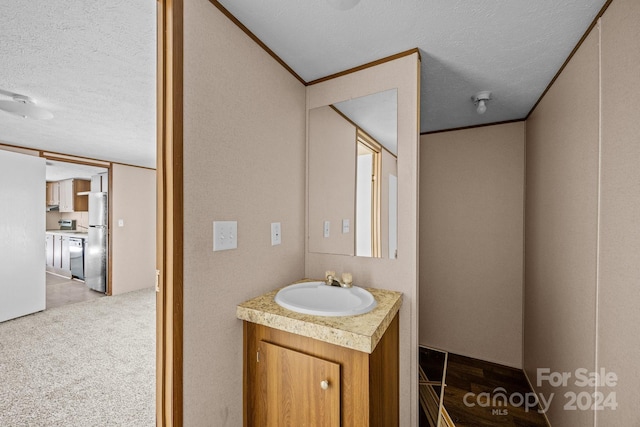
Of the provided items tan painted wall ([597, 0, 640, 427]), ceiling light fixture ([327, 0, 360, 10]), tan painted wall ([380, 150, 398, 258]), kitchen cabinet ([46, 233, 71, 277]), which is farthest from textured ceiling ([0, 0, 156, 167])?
kitchen cabinet ([46, 233, 71, 277])

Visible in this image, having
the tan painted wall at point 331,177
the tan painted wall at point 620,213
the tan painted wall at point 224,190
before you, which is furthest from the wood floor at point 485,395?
the tan painted wall at point 224,190

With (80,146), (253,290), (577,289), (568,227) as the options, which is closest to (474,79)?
(568,227)

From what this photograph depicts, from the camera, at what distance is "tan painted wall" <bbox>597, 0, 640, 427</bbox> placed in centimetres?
96

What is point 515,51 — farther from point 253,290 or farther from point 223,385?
point 223,385

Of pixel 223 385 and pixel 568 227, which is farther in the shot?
pixel 568 227

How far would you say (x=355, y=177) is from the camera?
174 centimetres

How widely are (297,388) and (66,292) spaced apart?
526 centimetres

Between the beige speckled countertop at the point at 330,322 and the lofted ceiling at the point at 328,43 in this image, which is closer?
the beige speckled countertop at the point at 330,322

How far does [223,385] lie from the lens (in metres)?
→ 1.21

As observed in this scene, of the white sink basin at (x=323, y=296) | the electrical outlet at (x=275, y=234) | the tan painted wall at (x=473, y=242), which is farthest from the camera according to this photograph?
the tan painted wall at (x=473, y=242)

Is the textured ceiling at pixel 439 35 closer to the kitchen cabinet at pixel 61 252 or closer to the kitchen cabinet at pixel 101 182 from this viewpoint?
the kitchen cabinet at pixel 101 182

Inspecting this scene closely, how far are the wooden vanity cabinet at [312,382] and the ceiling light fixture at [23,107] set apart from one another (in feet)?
8.01

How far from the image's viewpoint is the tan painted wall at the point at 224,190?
42.5 inches

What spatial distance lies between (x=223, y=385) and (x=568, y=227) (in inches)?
78.3
